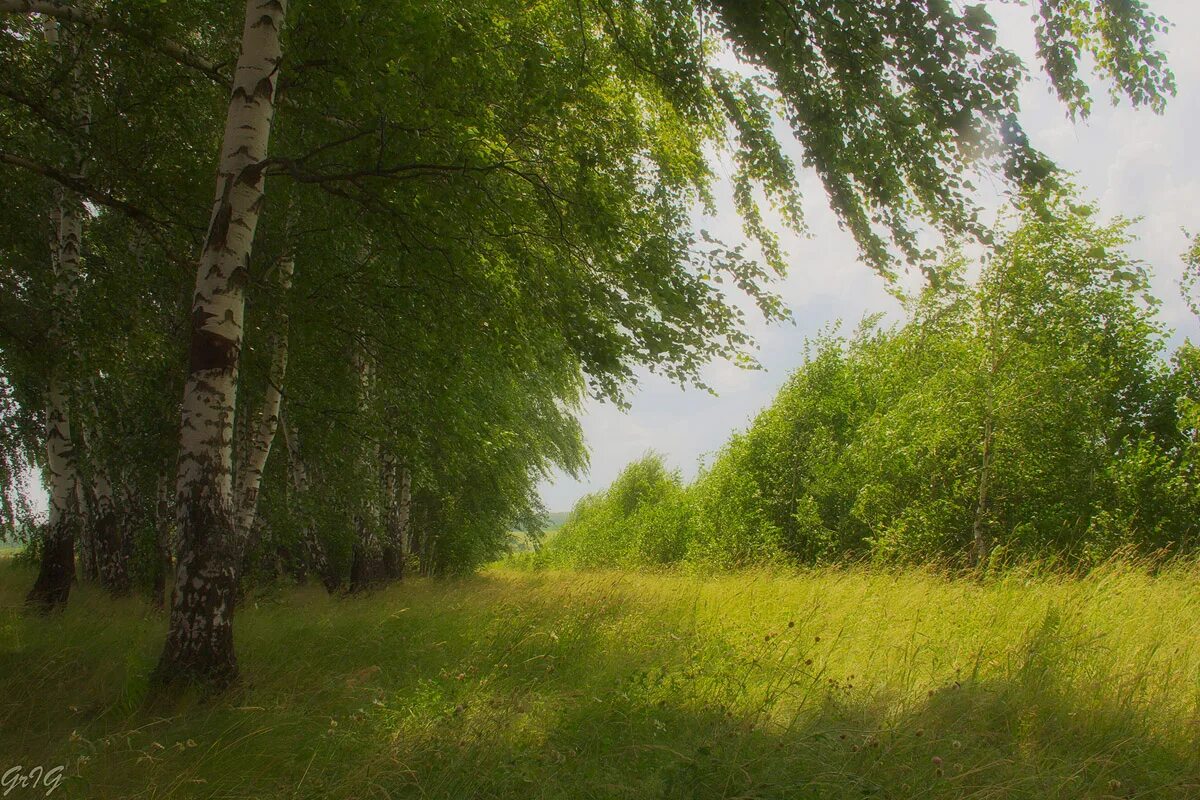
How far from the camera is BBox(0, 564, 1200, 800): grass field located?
306 centimetres

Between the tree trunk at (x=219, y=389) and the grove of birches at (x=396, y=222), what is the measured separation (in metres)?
0.02

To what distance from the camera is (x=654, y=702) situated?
13.9 ft

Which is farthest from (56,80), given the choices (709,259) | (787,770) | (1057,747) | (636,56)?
(1057,747)

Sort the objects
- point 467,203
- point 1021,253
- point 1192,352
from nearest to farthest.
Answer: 1. point 467,203
2. point 1021,253
3. point 1192,352

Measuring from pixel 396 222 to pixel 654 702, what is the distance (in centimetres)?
421

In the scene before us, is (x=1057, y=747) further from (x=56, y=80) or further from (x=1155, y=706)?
(x=56, y=80)

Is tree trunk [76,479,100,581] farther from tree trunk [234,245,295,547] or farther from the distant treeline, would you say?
the distant treeline

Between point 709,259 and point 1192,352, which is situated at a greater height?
point 709,259

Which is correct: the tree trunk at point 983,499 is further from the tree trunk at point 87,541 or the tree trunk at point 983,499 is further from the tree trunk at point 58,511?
the tree trunk at point 87,541

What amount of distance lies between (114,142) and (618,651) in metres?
6.70

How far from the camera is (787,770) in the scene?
3.11 meters
